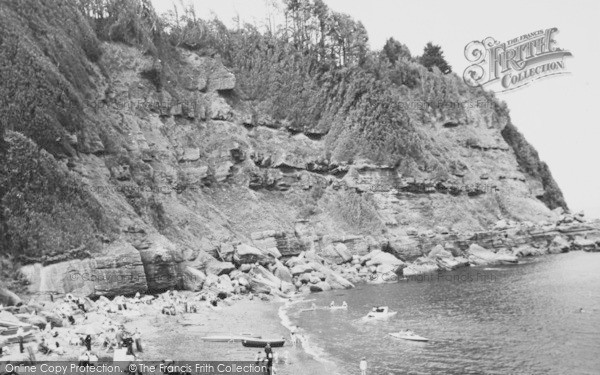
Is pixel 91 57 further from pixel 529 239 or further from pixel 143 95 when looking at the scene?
pixel 529 239

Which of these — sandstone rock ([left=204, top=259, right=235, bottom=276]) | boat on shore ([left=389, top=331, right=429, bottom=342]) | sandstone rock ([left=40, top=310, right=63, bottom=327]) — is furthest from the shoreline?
boat on shore ([left=389, top=331, right=429, bottom=342])

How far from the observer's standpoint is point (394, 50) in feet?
443

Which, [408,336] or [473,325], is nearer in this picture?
[408,336]

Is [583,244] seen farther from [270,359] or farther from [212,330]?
[270,359]

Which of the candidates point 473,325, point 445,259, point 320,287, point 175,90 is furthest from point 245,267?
point 175,90

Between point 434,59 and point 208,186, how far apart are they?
256 feet

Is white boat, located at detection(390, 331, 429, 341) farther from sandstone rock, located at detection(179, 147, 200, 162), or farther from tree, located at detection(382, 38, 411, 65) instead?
tree, located at detection(382, 38, 411, 65)

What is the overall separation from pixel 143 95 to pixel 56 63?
1823 cm

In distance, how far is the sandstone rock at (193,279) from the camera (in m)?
57.8

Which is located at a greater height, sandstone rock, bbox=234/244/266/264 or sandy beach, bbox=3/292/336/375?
sandstone rock, bbox=234/244/266/264

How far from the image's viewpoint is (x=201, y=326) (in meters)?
43.8

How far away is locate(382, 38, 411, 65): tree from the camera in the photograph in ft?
436

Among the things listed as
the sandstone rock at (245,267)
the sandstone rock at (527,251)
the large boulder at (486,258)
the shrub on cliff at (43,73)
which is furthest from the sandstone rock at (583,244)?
the shrub on cliff at (43,73)

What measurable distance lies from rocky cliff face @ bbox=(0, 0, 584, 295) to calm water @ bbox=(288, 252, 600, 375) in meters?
12.7
